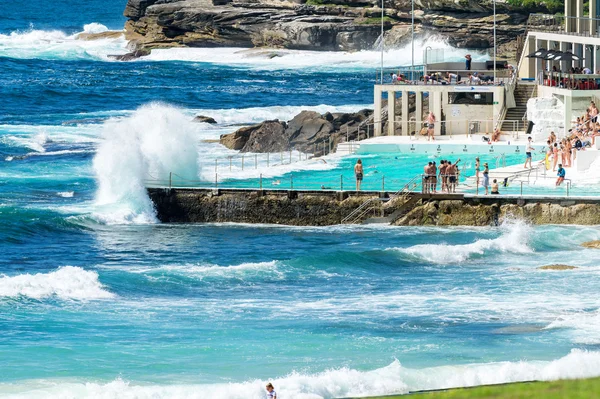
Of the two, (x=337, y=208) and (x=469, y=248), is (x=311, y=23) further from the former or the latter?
(x=469, y=248)

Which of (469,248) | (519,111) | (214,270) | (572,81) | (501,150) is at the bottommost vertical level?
(214,270)

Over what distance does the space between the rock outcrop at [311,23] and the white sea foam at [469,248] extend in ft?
279

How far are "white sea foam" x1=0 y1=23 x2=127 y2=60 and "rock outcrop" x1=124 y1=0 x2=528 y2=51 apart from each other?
353cm

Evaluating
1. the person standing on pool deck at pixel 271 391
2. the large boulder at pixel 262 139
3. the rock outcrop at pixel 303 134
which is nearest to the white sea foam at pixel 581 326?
the person standing on pool deck at pixel 271 391

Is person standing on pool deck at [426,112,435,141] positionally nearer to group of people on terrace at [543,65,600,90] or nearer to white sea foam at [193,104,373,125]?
group of people on terrace at [543,65,600,90]

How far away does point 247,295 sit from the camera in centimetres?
3572

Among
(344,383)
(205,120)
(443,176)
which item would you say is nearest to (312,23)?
(205,120)

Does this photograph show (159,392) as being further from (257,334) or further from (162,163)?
(162,163)

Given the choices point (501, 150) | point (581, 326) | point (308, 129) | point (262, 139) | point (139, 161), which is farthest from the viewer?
point (308, 129)

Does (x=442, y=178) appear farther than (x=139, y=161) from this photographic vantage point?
No

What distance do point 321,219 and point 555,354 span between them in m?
17.8

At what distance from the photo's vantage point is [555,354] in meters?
29.3

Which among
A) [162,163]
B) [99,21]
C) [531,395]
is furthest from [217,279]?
[99,21]

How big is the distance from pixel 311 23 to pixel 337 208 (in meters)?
90.5
